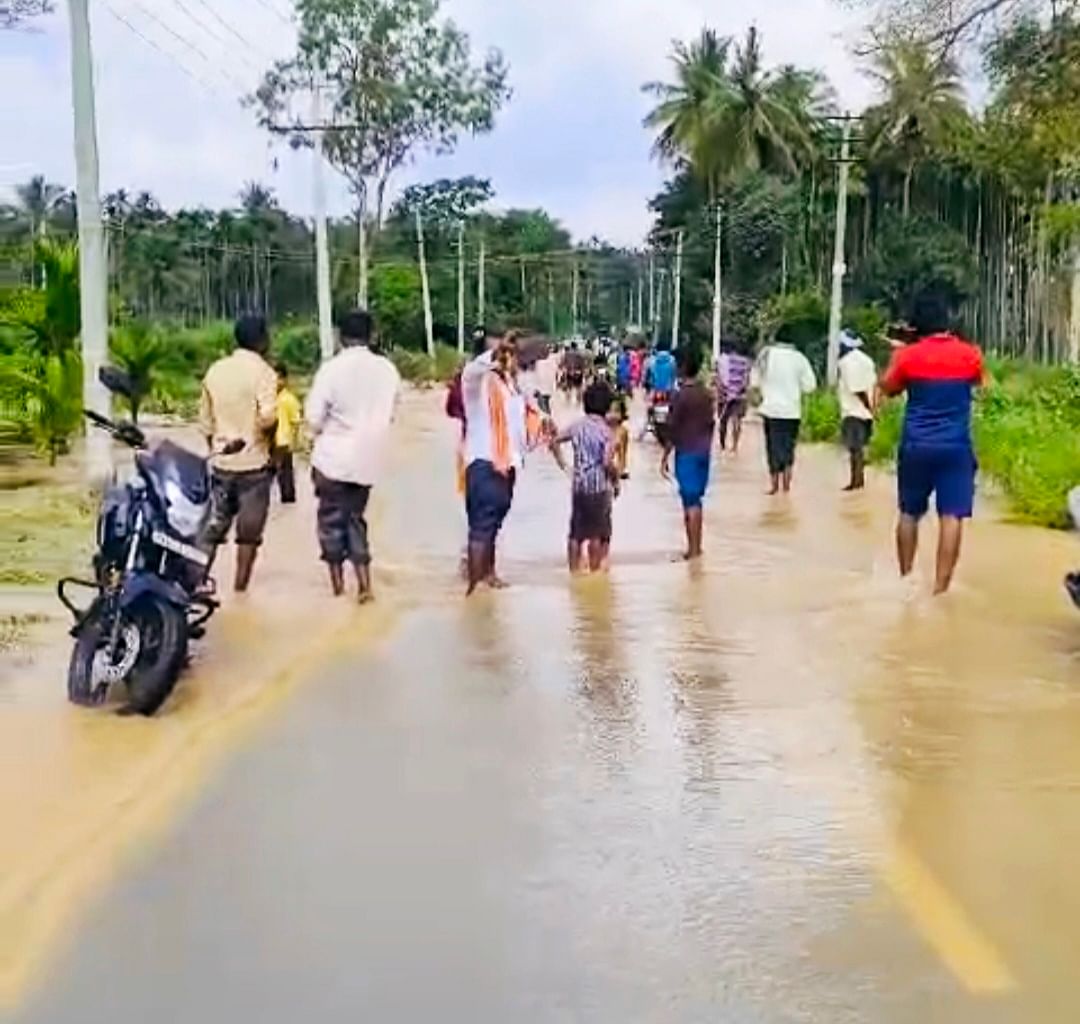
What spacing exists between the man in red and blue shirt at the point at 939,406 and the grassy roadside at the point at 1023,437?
1.97 metres

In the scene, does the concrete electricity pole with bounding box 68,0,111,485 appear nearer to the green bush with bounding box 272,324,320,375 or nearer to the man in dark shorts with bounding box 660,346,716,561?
the man in dark shorts with bounding box 660,346,716,561

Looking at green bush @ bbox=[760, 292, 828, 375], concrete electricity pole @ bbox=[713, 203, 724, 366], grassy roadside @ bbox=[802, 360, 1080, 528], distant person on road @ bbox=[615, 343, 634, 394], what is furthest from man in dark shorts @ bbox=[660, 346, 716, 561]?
concrete electricity pole @ bbox=[713, 203, 724, 366]

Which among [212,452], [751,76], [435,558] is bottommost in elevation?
[435,558]

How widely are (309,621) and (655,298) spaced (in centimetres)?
7982

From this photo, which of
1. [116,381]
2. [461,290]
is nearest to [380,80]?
[461,290]

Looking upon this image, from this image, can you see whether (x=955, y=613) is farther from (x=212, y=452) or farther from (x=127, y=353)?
(x=127, y=353)

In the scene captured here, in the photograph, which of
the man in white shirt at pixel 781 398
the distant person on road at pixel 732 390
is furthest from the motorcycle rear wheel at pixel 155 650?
the distant person on road at pixel 732 390

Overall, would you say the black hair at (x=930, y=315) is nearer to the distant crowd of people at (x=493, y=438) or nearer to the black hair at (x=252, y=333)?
the distant crowd of people at (x=493, y=438)

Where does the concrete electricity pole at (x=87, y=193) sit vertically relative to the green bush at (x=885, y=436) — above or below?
above

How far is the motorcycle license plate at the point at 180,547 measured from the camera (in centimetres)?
881

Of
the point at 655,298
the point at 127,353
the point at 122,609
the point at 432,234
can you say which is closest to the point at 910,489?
the point at 122,609

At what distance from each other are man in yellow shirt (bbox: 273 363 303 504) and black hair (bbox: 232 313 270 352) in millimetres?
648

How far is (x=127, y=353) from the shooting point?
29250mm

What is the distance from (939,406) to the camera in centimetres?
1188
